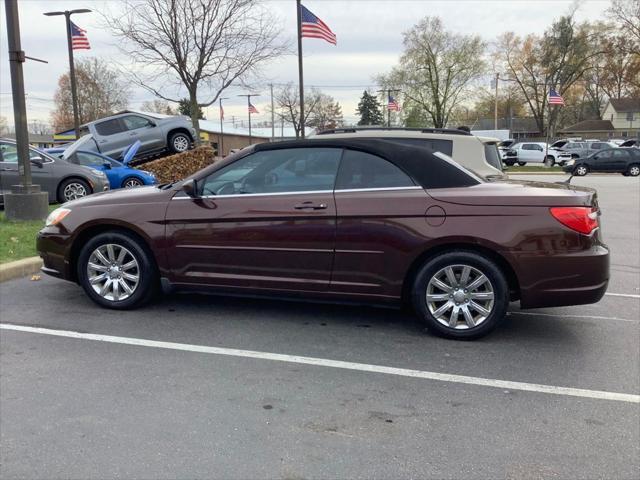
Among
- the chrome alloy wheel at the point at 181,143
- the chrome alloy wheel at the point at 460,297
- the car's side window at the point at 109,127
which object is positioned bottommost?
the chrome alloy wheel at the point at 460,297

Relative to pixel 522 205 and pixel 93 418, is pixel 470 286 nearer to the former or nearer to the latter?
pixel 522 205

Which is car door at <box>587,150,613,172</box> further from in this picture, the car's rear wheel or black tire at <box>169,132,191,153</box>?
black tire at <box>169,132,191,153</box>

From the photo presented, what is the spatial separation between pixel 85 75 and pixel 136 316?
64117mm

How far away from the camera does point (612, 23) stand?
50.8 meters

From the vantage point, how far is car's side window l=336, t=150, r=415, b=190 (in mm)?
4406

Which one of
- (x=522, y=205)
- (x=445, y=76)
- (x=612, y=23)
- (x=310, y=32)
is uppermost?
(x=612, y=23)

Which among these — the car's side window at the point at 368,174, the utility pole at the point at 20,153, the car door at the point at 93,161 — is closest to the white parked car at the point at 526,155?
the car door at the point at 93,161

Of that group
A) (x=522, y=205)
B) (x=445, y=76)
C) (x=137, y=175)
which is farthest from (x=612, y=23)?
(x=522, y=205)

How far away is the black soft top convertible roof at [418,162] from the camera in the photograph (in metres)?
4.37

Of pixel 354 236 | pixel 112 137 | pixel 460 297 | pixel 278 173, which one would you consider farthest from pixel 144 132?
pixel 460 297

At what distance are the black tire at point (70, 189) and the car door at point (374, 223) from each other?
849cm

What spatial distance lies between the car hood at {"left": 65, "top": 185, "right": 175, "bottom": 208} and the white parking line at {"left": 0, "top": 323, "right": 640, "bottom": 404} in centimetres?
119

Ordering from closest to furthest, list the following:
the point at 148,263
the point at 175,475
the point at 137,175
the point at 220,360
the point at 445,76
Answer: the point at 175,475, the point at 220,360, the point at 148,263, the point at 137,175, the point at 445,76

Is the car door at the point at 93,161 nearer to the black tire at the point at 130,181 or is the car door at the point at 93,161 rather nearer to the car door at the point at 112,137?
the black tire at the point at 130,181
